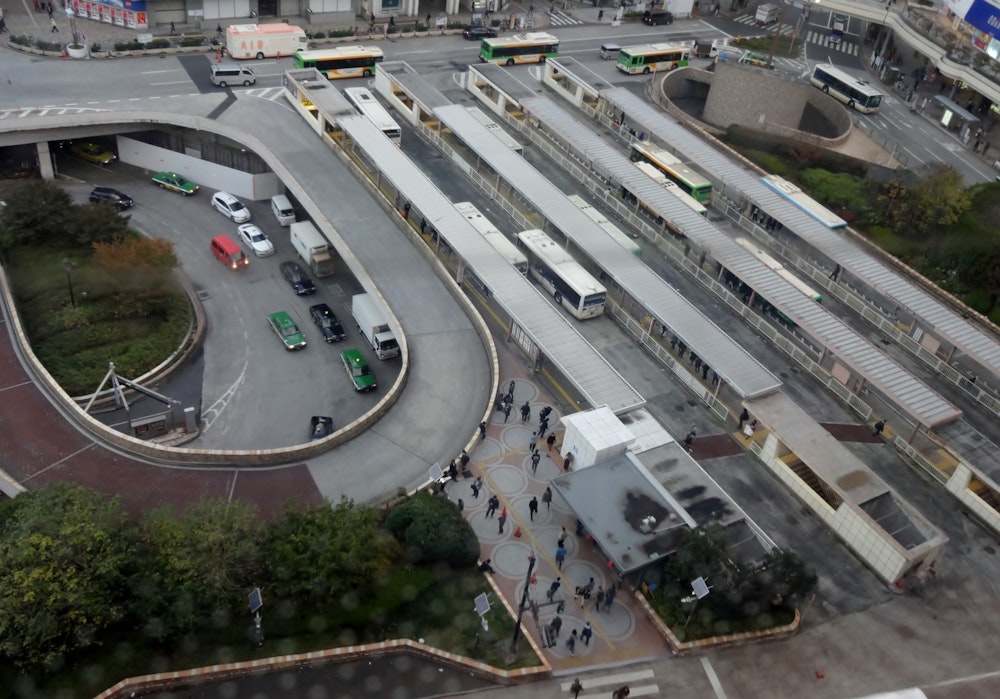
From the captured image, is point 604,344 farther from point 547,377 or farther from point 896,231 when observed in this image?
point 896,231

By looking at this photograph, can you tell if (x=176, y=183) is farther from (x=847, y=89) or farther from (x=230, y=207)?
(x=847, y=89)

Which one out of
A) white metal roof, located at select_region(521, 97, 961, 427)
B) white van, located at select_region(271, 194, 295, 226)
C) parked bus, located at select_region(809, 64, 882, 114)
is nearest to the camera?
white metal roof, located at select_region(521, 97, 961, 427)

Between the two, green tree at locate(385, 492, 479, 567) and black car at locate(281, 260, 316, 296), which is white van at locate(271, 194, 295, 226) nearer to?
black car at locate(281, 260, 316, 296)

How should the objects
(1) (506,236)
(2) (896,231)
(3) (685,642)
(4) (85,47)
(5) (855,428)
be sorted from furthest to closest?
1. (4) (85,47)
2. (2) (896,231)
3. (1) (506,236)
4. (5) (855,428)
5. (3) (685,642)

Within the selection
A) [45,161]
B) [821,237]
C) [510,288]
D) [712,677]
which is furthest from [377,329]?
[45,161]

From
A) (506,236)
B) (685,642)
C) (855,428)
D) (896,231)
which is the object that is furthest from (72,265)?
(896,231)

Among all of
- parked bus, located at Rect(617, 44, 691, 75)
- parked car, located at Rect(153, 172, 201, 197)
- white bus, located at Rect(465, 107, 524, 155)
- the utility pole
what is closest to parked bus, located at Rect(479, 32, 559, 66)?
parked bus, located at Rect(617, 44, 691, 75)
